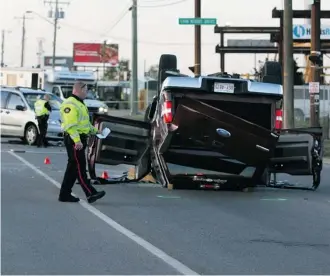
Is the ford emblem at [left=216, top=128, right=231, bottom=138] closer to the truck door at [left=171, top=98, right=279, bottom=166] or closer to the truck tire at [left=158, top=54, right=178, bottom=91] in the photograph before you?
the truck door at [left=171, top=98, right=279, bottom=166]

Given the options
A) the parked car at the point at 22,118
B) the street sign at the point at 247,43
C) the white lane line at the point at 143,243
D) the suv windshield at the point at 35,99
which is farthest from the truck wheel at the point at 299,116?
the white lane line at the point at 143,243

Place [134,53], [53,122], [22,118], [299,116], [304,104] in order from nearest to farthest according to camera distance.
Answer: [53,122] → [22,118] → [299,116] → [304,104] → [134,53]

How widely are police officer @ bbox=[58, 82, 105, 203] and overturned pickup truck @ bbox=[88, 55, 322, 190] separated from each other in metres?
1.51

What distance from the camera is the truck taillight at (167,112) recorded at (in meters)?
11.5

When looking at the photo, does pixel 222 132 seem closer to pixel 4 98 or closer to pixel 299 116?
pixel 4 98

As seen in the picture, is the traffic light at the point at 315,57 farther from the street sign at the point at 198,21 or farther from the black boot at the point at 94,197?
the black boot at the point at 94,197

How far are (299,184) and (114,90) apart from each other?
56.2 meters

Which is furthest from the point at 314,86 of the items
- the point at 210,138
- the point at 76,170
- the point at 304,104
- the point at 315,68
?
the point at 76,170

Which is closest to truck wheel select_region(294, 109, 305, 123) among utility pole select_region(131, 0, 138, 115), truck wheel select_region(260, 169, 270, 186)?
utility pole select_region(131, 0, 138, 115)

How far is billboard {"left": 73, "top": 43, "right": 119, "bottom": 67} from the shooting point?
113m

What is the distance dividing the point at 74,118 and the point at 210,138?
7.51 feet

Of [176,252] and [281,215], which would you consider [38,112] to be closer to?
[281,215]

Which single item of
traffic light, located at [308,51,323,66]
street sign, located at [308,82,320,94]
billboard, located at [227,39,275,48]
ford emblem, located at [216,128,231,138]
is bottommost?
ford emblem, located at [216,128,231,138]

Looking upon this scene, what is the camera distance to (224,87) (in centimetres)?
1174
